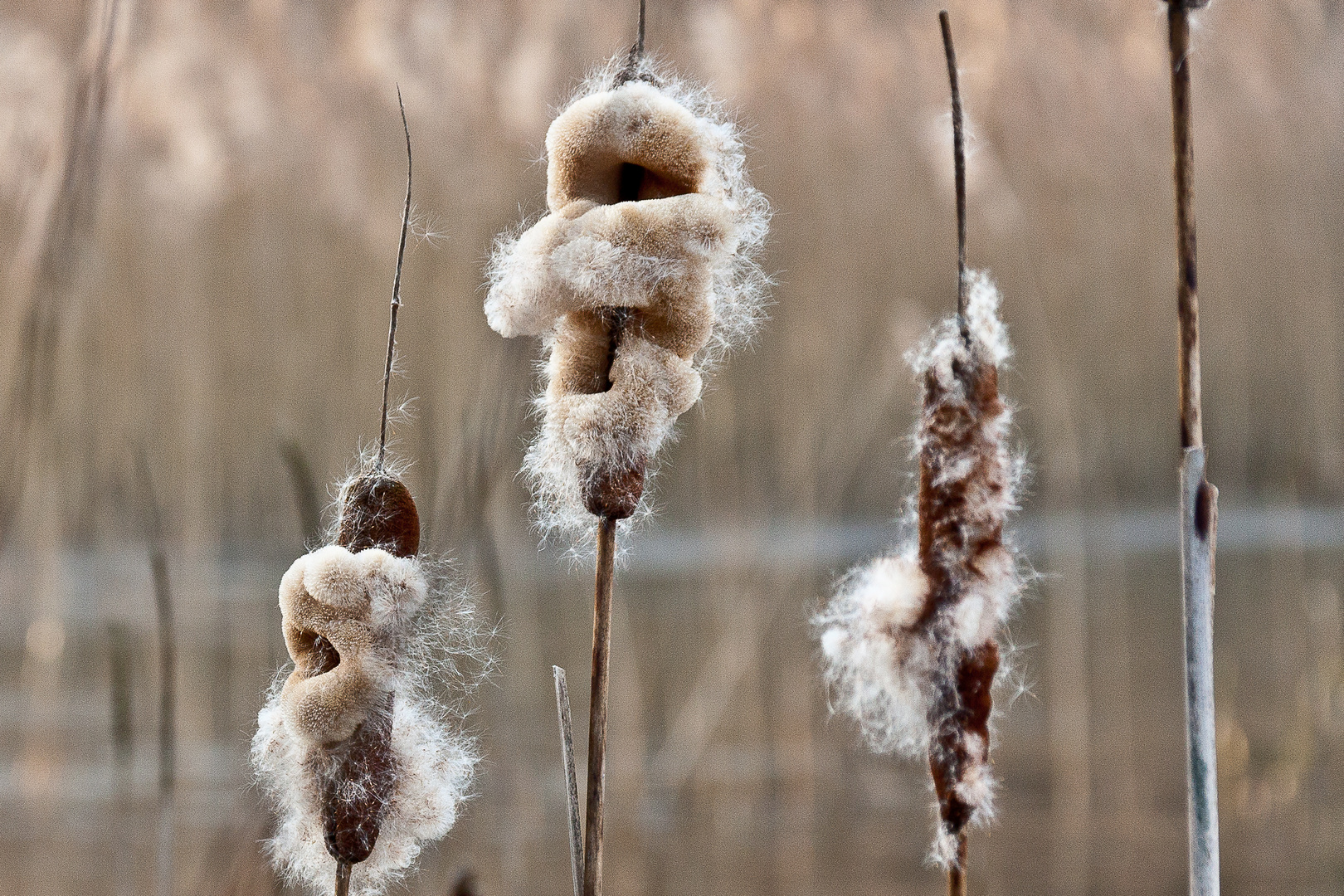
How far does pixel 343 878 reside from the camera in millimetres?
609

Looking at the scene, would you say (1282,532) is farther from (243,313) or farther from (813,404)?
(243,313)

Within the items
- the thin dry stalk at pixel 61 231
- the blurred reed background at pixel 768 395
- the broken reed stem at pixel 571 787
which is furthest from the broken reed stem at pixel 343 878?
the blurred reed background at pixel 768 395

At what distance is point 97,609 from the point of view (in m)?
6.93

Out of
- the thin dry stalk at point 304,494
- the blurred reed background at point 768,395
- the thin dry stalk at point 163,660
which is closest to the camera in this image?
the thin dry stalk at point 304,494

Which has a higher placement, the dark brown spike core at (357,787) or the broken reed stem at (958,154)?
the broken reed stem at (958,154)

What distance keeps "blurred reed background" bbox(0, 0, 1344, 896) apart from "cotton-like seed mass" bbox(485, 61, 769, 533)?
2720 millimetres

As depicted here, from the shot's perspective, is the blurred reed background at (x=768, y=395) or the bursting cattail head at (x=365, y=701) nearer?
the bursting cattail head at (x=365, y=701)

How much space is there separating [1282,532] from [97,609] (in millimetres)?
6536

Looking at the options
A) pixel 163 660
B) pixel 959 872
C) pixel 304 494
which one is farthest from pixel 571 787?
pixel 163 660

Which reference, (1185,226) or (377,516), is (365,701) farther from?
(1185,226)

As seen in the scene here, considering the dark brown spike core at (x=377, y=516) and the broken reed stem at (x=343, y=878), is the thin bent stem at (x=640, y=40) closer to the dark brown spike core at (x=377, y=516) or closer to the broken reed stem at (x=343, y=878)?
the dark brown spike core at (x=377, y=516)

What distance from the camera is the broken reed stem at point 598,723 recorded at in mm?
587

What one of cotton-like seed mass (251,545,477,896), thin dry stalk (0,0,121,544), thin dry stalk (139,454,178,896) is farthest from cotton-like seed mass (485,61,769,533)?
thin dry stalk (139,454,178,896)

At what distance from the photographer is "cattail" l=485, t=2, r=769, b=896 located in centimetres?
64
